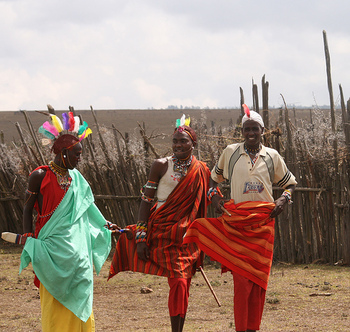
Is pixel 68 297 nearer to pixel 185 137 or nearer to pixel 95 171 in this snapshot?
pixel 185 137

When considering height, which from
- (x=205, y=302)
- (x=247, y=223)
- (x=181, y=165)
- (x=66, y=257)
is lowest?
(x=205, y=302)

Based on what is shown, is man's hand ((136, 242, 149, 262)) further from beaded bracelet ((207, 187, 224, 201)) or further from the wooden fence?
the wooden fence

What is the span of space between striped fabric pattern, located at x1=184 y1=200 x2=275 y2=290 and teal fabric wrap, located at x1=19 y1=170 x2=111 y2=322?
1039mm

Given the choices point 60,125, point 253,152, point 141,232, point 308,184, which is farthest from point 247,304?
point 308,184

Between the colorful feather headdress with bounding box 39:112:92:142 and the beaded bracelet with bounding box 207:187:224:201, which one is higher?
the colorful feather headdress with bounding box 39:112:92:142

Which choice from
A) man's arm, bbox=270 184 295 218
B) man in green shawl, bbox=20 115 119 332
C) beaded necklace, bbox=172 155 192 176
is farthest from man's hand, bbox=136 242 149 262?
man's arm, bbox=270 184 295 218

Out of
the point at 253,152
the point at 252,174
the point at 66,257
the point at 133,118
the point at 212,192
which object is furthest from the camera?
the point at 133,118

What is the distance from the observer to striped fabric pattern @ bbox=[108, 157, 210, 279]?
4809mm

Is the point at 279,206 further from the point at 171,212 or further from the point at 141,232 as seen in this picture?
the point at 141,232

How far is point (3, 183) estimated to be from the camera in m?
11.2

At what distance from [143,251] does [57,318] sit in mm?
951

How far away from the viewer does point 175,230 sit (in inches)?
190

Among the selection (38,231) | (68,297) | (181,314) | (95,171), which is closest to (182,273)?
(181,314)

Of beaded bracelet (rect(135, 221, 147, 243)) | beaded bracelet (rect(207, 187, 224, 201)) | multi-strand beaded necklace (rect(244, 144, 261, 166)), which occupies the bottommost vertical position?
beaded bracelet (rect(135, 221, 147, 243))
